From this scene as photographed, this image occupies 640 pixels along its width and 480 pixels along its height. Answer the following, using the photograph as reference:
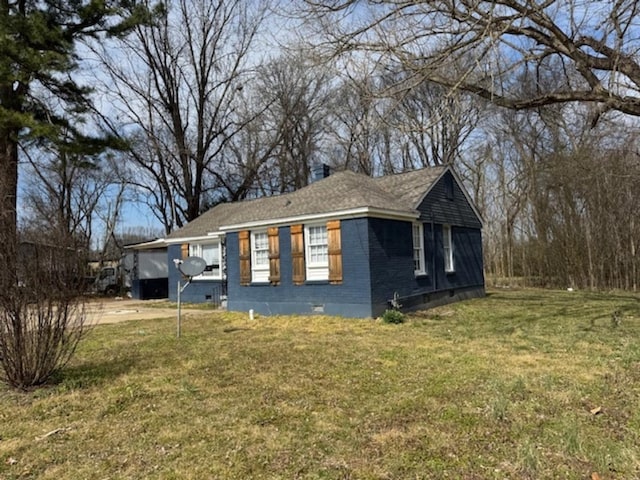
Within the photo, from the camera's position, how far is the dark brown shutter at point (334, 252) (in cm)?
1175

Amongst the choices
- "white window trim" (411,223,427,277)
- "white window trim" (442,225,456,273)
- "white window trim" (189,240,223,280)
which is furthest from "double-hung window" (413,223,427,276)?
"white window trim" (189,240,223,280)

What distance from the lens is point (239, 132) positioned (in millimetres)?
28766

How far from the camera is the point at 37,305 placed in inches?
211

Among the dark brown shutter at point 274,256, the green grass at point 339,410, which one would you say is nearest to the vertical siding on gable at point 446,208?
the dark brown shutter at point 274,256

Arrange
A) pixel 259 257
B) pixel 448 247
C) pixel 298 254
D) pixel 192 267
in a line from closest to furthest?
pixel 192 267 < pixel 298 254 < pixel 259 257 < pixel 448 247

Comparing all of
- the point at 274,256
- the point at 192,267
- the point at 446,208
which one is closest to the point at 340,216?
the point at 274,256

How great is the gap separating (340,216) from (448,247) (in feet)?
17.8

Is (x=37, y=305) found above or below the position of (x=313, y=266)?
below

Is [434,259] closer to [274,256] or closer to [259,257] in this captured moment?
[274,256]

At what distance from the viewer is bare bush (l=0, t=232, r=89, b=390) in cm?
529

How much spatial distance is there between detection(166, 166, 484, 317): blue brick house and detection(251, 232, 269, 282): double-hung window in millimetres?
31

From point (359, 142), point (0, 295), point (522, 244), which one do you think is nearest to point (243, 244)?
point (0, 295)

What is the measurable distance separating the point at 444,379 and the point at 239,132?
2538 cm

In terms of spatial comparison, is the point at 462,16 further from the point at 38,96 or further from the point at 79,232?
the point at 38,96
